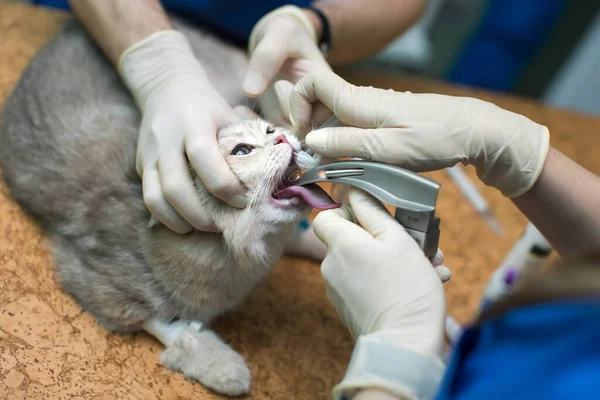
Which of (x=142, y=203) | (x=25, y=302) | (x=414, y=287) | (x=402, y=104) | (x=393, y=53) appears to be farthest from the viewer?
(x=393, y=53)

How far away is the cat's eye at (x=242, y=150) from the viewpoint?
1.15 m

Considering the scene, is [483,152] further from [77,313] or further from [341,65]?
[341,65]

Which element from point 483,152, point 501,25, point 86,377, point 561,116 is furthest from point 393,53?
point 86,377

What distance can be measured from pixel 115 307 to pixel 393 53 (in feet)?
6.65

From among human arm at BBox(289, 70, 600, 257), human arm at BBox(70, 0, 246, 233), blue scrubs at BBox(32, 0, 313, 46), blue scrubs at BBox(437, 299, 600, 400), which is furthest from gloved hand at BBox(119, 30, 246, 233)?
blue scrubs at BBox(437, 299, 600, 400)

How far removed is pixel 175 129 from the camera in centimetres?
119

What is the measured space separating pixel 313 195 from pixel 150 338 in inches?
20.9

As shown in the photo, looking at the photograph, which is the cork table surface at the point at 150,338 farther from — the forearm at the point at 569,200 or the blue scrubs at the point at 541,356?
the blue scrubs at the point at 541,356

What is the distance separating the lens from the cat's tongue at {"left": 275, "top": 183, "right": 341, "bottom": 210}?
105 centimetres

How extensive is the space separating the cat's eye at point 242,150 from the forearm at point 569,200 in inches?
24.2

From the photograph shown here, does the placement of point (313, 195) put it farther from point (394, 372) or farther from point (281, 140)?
point (394, 372)

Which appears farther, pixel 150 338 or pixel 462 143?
pixel 150 338

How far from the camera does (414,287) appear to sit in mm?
845

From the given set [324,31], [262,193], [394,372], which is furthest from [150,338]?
[324,31]
